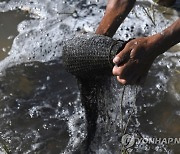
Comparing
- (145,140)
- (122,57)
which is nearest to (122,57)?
(122,57)

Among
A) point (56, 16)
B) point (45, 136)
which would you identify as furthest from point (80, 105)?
point (56, 16)

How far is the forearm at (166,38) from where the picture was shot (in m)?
2.24

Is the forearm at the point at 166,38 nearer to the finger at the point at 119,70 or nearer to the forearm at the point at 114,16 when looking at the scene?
the finger at the point at 119,70

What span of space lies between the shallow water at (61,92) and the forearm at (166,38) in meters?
0.61

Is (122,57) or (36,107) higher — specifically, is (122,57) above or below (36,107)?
above

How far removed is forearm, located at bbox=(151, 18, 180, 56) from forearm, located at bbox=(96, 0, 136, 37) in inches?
19.0

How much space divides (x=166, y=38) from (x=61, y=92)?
1.36m

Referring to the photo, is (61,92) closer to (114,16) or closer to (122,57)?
(114,16)

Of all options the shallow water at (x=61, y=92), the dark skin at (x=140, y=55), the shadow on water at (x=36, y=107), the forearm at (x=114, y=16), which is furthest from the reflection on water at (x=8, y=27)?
the dark skin at (x=140, y=55)

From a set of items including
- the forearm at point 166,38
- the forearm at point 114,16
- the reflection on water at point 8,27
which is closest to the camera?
the forearm at point 166,38

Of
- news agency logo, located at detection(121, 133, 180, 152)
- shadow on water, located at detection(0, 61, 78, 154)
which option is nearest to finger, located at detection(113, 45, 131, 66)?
news agency logo, located at detection(121, 133, 180, 152)

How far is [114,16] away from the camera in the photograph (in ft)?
8.89

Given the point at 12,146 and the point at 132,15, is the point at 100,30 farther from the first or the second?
the point at 132,15

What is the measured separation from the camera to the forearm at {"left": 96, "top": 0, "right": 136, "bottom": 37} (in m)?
2.69
